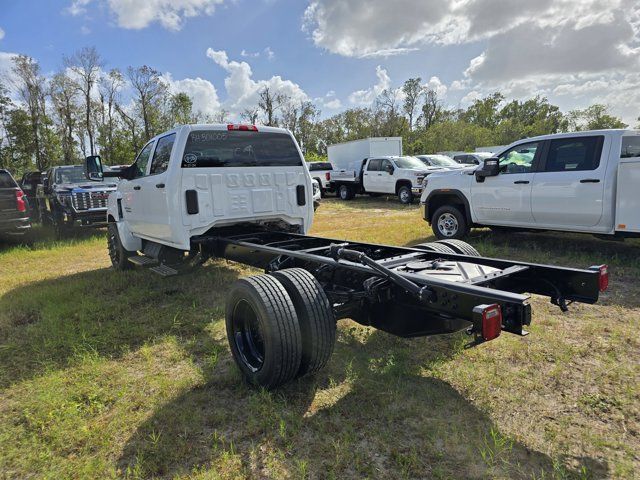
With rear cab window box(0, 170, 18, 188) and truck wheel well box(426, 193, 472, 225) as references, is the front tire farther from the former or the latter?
rear cab window box(0, 170, 18, 188)

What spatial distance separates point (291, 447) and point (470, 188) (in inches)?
245

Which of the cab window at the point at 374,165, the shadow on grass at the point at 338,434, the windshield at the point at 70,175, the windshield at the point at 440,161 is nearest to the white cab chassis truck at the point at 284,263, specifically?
the shadow on grass at the point at 338,434

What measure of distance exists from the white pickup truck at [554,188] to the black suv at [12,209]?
8.61 meters

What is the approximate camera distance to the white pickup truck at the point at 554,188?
5.74 metres

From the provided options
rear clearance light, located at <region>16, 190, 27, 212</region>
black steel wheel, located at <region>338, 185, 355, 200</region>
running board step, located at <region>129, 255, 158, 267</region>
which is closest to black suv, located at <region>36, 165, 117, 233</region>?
rear clearance light, located at <region>16, 190, 27, 212</region>

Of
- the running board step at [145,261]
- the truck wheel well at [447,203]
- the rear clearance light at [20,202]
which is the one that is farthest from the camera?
the rear clearance light at [20,202]

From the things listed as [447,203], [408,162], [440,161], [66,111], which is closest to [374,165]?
[408,162]

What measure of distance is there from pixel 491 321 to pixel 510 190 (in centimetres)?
539

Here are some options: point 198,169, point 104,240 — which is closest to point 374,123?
point 104,240

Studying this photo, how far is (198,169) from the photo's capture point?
4.71 m

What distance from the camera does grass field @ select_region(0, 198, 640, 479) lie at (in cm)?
238

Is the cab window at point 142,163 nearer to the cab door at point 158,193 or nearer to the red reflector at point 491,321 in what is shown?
the cab door at point 158,193

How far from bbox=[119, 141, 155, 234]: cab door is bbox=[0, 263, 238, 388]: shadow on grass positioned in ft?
2.85

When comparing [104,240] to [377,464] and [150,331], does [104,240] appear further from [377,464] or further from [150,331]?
[377,464]
